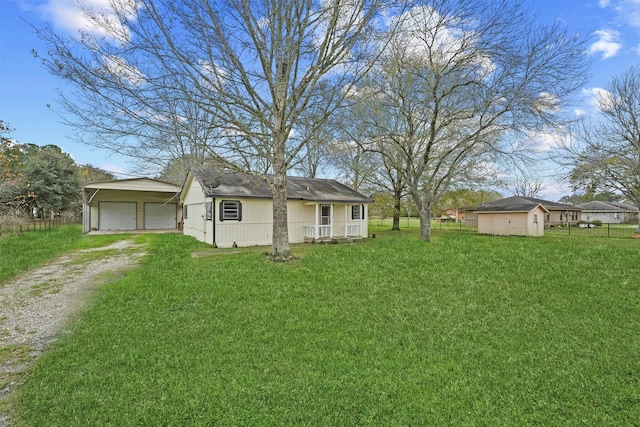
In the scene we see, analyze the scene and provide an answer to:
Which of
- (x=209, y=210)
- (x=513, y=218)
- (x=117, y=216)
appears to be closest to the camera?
(x=209, y=210)

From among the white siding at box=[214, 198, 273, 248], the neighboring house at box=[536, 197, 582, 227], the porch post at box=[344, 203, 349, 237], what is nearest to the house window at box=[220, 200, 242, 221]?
the white siding at box=[214, 198, 273, 248]

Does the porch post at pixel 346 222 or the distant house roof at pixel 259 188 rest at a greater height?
the distant house roof at pixel 259 188

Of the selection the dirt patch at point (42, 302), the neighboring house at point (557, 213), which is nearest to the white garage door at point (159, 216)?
the dirt patch at point (42, 302)

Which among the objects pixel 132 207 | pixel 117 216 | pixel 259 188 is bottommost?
pixel 117 216

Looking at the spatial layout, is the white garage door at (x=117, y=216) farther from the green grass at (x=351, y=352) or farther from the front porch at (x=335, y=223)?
the green grass at (x=351, y=352)

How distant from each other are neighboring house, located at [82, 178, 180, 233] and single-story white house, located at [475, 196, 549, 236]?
22694mm

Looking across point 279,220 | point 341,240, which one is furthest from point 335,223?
point 279,220

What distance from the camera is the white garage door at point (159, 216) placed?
895 inches

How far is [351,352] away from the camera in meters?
4.01

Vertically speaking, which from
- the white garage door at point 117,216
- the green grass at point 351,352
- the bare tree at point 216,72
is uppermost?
the bare tree at point 216,72

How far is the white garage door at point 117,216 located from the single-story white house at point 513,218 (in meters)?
26.2

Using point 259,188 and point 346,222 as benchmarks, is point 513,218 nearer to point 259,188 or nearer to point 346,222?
point 346,222

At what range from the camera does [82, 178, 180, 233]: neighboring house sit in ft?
63.7

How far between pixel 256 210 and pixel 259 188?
1.22 m
